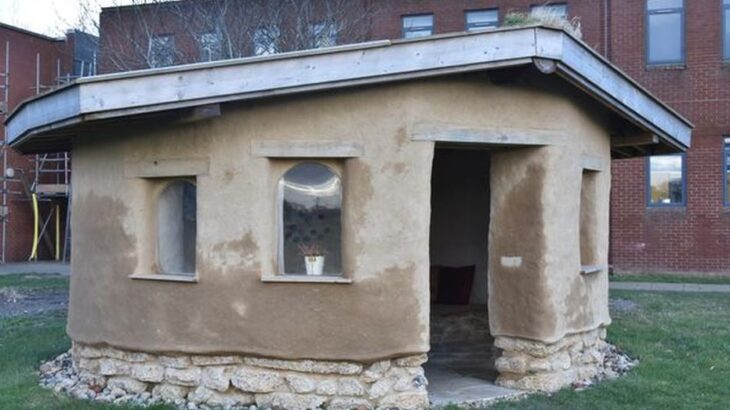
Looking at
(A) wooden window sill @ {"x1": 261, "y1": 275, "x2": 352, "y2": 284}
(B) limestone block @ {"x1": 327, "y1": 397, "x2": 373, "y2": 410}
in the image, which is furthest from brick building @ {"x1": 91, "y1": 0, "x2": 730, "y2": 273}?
(B) limestone block @ {"x1": 327, "y1": 397, "x2": 373, "y2": 410}

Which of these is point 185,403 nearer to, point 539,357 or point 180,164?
point 180,164

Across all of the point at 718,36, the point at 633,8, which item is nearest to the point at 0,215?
the point at 633,8

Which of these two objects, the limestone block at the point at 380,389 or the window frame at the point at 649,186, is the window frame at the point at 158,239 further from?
the window frame at the point at 649,186

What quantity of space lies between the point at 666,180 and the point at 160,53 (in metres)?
12.8

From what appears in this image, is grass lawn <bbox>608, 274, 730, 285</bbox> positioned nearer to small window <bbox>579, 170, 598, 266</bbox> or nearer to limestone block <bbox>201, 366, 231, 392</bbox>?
small window <bbox>579, 170, 598, 266</bbox>

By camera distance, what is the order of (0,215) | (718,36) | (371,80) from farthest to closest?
1. (0,215)
2. (718,36)
3. (371,80)

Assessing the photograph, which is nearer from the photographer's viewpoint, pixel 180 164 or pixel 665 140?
pixel 180 164

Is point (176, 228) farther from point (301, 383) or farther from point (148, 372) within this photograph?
point (301, 383)

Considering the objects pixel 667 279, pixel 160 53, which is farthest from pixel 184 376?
pixel 667 279

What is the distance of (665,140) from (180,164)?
5.78 metres

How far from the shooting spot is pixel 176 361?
25.4 feet

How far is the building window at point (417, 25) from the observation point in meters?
22.8

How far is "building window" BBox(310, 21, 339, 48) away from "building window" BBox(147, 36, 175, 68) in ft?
10.7

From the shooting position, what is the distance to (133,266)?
802 centimetres
